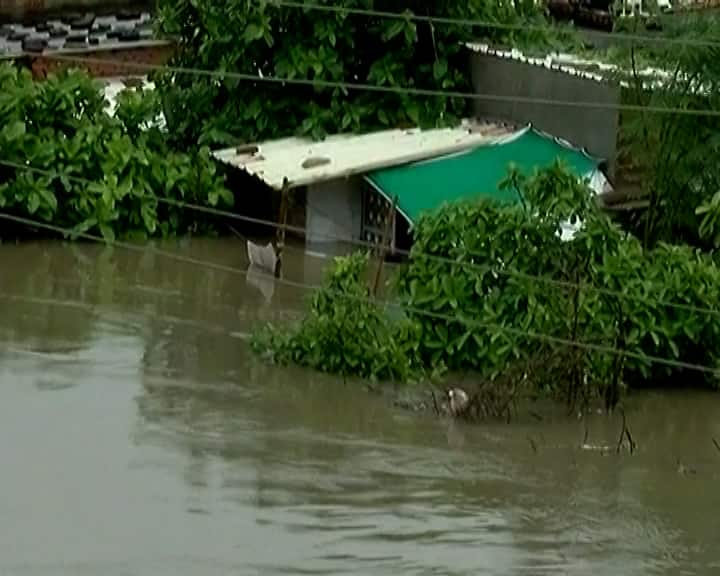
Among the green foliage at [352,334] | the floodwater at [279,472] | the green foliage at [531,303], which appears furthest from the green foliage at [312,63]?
the green foliage at [352,334]

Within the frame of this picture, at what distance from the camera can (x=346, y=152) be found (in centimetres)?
1379

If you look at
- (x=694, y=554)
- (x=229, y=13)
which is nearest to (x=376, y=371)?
(x=694, y=554)

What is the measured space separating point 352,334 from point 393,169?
3.00 meters

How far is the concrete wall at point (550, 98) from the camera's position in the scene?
43.4 ft

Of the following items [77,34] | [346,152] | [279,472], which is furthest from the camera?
[77,34]

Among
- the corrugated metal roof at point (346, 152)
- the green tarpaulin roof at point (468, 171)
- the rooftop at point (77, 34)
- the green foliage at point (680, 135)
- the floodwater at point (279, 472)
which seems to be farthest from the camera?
the rooftop at point (77, 34)

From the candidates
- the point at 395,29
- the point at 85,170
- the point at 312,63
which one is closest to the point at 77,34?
the point at 312,63

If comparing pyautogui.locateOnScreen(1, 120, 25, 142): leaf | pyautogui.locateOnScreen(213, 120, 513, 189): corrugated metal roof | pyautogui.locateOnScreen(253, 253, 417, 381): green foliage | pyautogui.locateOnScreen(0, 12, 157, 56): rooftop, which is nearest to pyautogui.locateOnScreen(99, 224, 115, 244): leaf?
pyautogui.locateOnScreen(1, 120, 25, 142): leaf

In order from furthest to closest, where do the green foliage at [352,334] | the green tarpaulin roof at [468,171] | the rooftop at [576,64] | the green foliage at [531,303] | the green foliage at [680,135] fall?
the green tarpaulin roof at [468,171], the rooftop at [576,64], the green foliage at [680,135], the green foliage at [352,334], the green foliage at [531,303]

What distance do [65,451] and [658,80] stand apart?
5104mm

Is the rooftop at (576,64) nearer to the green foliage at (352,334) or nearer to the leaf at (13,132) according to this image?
the green foliage at (352,334)

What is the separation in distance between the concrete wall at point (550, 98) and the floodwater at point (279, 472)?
286 cm

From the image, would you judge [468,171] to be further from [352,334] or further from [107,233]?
[352,334]

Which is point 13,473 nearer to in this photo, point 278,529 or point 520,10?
point 278,529
